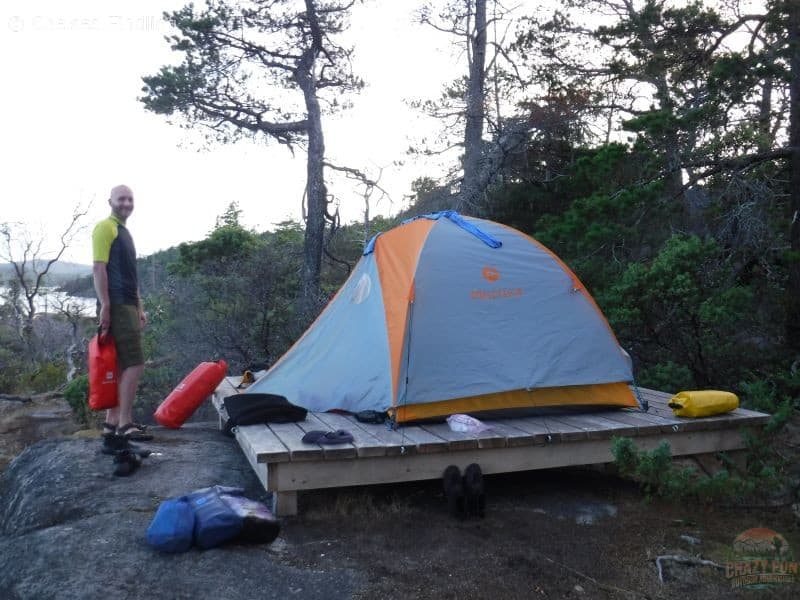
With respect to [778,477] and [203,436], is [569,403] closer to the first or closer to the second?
[778,477]

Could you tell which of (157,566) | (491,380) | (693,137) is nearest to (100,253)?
(157,566)

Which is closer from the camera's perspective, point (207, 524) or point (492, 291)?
point (207, 524)

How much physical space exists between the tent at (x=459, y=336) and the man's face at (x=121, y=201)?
1794 millimetres

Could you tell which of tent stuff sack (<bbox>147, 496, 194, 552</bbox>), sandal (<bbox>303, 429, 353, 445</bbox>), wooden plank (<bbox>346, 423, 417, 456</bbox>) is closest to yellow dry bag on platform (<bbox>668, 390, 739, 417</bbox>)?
wooden plank (<bbox>346, 423, 417, 456</bbox>)

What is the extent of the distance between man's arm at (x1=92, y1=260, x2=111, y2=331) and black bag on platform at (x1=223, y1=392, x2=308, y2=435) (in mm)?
1006

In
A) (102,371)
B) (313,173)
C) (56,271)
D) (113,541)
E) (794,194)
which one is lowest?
(113,541)

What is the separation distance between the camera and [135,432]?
512cm

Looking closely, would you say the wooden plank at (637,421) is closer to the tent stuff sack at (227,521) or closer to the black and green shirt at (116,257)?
the tent stuff sack at (227,521)

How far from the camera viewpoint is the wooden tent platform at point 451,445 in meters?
3.78

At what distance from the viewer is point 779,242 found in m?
6.50

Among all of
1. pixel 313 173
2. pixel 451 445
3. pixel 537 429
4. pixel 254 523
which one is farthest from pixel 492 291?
pixel 313 173

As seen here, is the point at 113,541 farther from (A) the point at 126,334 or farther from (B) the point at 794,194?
(B) the point at 794,194

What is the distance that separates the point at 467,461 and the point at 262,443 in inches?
50.0

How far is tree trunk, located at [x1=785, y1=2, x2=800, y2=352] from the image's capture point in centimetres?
602
